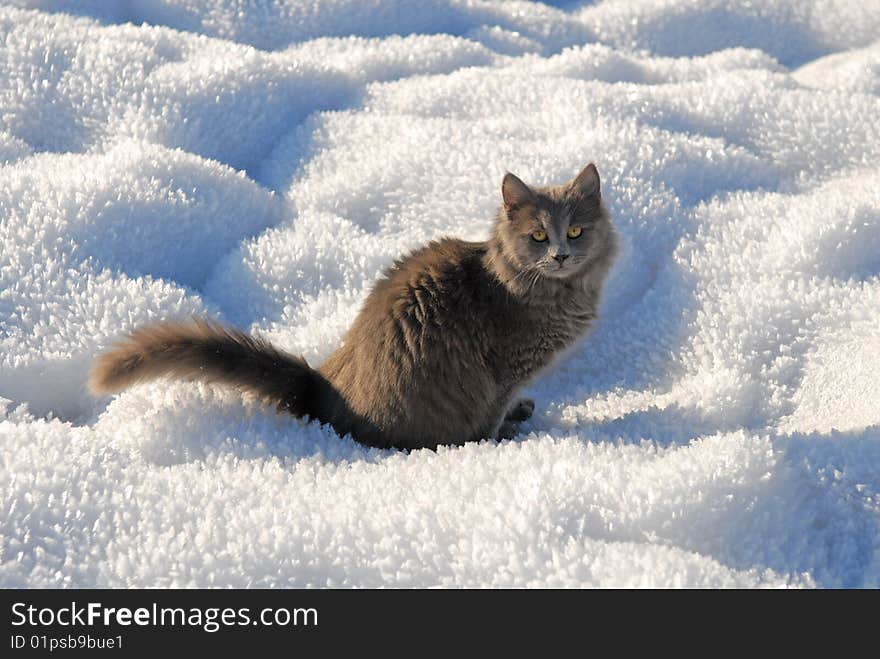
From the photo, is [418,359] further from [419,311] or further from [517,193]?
[517,193]

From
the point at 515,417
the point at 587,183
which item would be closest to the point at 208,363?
the point at 515,417

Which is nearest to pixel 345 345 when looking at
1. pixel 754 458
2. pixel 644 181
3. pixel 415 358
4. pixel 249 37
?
pixel 415 358

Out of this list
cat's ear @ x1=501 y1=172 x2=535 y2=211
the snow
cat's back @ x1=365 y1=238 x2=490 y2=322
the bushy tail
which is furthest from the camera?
cat's ear @ x1=501 y1=172 x2=535 y2=211

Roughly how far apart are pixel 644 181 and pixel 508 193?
17.9 inches

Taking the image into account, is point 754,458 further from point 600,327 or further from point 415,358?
point 600,327

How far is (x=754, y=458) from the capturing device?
1.12 meters

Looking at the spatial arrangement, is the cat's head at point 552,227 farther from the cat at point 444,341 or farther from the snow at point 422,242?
the snow at point 422,242

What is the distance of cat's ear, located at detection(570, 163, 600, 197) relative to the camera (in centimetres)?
155

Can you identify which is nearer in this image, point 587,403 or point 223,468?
point 223,468

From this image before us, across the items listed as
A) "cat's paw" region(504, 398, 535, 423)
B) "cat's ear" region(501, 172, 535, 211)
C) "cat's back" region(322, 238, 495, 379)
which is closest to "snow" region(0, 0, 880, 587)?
"cat's paw" region(504, 398, 535, 423)

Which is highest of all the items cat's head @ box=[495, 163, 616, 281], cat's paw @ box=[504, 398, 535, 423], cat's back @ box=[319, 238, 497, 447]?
cat's head @ box=[495, 163, 616, 281]

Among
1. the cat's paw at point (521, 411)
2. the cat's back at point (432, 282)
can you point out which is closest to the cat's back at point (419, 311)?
the cat's back at point (432, 282)

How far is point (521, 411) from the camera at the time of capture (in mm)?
1650

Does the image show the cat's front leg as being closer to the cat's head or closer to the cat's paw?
the cat's paw
